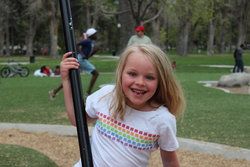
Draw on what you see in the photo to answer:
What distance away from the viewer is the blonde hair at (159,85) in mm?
1915

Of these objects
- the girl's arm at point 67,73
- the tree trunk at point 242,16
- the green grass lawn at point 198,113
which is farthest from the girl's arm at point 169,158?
the tree trunk at point 242,16

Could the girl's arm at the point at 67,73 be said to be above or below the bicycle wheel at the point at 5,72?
above

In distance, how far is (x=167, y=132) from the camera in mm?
1919

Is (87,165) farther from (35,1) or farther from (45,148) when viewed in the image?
(35,1)

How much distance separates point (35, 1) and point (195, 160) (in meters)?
33.1

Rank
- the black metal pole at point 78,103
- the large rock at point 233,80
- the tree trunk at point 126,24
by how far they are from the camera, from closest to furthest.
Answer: the black metal pole at point 78,103 → the large rock at point 233,80 → the tree trunk at point 126,24

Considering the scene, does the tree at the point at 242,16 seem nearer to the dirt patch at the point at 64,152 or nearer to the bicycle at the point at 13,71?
the bicycle at the point at 13,71

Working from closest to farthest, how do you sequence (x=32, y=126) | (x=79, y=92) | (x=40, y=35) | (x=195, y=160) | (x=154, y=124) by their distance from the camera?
(x=79, y=92), (x=154, y=124), (x=195, y=160), (x=32, y=126), (x=40, y=35)

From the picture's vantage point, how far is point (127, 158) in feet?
6.40

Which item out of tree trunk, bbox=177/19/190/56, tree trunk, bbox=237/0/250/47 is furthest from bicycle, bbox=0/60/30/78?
tree trunk, bbox=237/0/250/47

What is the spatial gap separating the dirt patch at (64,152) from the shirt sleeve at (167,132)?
213 cm

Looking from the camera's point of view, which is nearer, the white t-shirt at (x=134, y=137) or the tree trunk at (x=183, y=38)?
the white t-shirt at (x=134, y=137)

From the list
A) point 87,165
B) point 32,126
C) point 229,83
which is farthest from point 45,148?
point 229,83

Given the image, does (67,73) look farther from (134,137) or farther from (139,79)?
(134,137)
